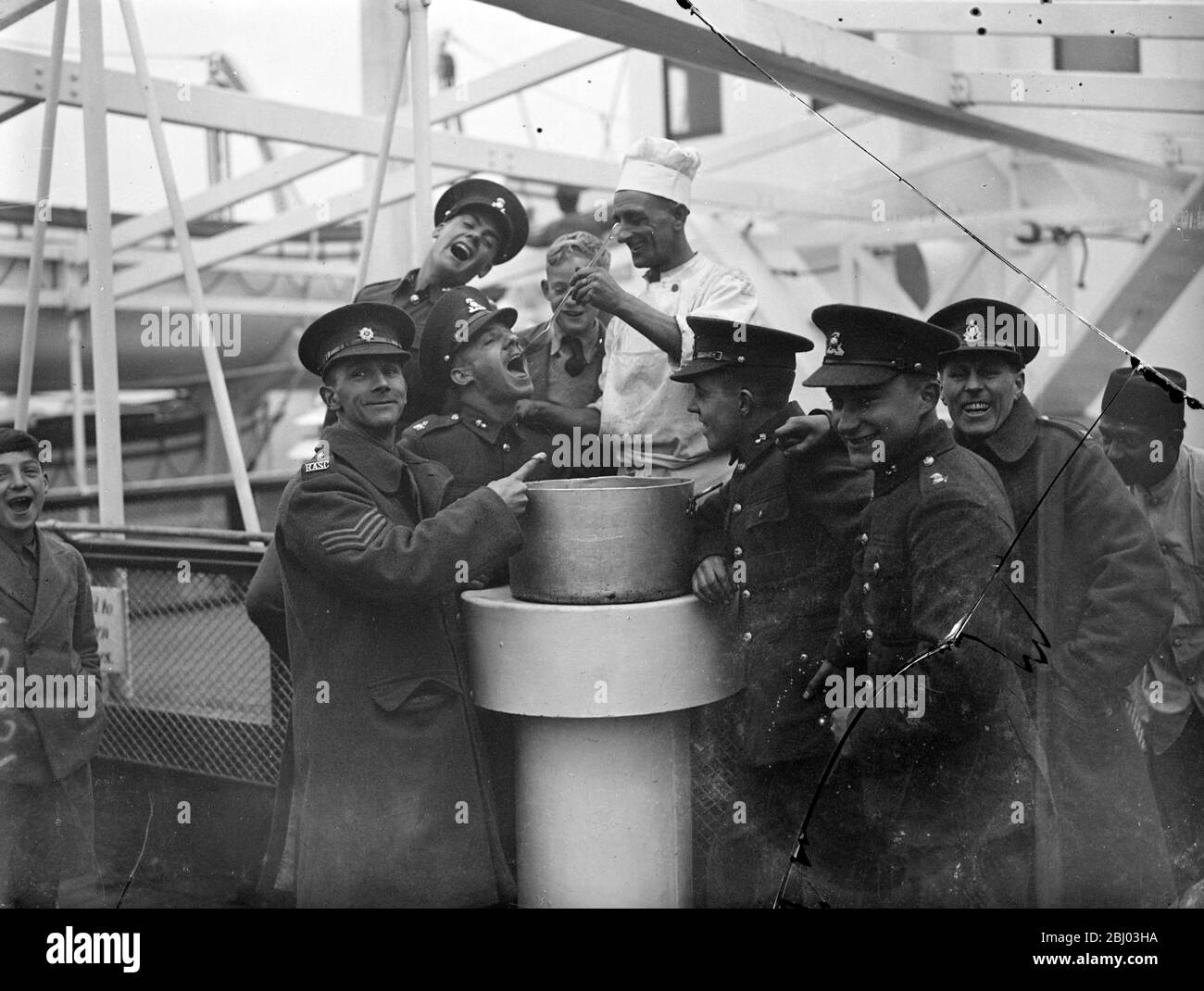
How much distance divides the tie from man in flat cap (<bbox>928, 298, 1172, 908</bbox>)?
95 centimetres

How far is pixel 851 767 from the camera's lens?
127 inches

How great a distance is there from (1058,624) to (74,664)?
258 cm

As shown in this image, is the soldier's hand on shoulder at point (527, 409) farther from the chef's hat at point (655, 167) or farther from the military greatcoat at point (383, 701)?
the chef's hat at point (655, 167)

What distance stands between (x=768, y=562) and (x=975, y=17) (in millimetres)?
1621

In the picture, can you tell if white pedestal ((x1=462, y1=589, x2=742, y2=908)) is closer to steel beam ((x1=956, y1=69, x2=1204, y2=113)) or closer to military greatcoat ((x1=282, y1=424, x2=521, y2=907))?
military greatcoat ((x1=282, y1=424, x2=521, y2=907))

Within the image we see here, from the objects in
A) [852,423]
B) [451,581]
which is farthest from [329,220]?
[852,423]

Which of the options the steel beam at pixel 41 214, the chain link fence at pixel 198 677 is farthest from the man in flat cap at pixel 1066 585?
the steel beam at pixel 41 214

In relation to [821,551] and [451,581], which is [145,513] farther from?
[821,551]

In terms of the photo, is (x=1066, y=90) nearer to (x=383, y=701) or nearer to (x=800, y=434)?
(x=800, y=434)

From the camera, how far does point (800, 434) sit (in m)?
3.14

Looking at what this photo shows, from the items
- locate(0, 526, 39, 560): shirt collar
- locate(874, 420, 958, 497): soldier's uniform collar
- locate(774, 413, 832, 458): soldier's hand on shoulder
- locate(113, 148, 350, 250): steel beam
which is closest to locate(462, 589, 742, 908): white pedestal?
locate(774, 413, 832, 458): soldier's hand on shoulder

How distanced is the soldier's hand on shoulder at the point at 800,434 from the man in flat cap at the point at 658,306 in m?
0.23

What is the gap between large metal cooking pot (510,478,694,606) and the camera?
317 cm

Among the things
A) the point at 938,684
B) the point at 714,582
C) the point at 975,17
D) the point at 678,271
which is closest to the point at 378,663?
the point at 714,582
